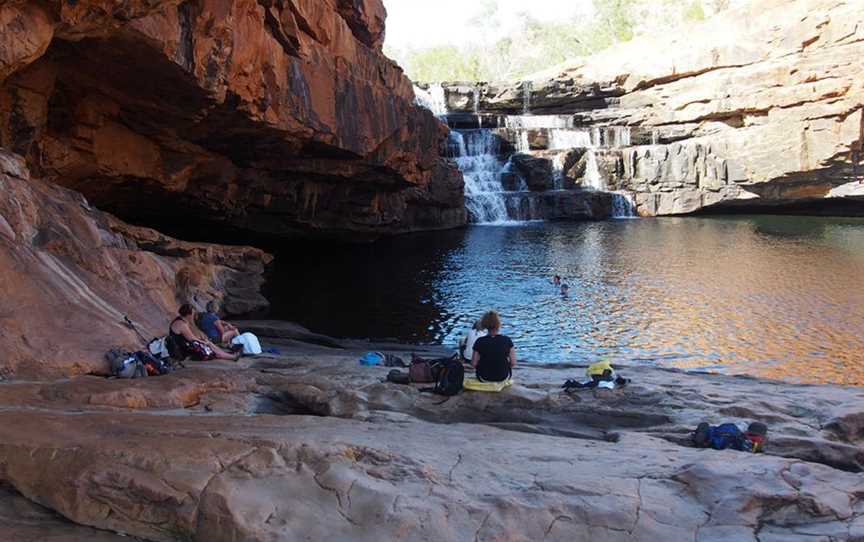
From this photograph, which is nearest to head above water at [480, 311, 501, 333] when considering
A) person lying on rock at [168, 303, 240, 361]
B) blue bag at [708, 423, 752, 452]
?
blue bag at [708, 423, 752, 452]

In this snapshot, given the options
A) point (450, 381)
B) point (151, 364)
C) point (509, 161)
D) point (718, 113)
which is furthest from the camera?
point (718, 113)

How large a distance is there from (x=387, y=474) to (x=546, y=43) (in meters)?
119

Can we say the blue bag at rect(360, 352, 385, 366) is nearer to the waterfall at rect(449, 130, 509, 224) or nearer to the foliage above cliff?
the waterfall at rect(449, 130, 509, 224)

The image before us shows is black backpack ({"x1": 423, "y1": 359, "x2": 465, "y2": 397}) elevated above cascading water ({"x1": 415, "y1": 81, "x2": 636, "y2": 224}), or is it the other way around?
cascading water ({"x1": 415, "y1": 81, "x2": 636, "y2": 224})

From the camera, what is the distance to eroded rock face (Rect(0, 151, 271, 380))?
8664 millimetres

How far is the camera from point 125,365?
349 inches

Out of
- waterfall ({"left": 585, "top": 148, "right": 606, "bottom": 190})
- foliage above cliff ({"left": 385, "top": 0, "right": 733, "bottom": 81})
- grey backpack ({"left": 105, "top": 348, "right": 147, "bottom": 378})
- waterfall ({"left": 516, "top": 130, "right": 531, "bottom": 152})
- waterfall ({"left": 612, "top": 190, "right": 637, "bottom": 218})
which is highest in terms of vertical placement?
foliage above cliff ({"left": 385, "top": 0, "right": 733, "bottom": 81})

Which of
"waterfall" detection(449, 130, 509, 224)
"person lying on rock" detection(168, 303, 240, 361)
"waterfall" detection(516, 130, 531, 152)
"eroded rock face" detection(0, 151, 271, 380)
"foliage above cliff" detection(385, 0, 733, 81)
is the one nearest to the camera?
"eroded rock face" detection(0, 151, 271, 380)

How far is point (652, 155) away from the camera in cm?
4547

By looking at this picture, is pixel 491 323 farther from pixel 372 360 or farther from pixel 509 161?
pixel 509 161

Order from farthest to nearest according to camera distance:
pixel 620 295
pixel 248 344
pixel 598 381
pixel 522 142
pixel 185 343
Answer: pixel 522 142
pixel 620 295
pixel 248 344
pixel 185 343
pixel 598 381

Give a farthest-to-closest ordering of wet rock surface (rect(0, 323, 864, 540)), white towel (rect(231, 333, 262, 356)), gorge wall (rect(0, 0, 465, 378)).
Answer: white towel (rect(231, 333, 262, 356)), gorge wall (rect(0, 0, 465, 378)), wet rock surface (rect(0, 323, 864, 540))

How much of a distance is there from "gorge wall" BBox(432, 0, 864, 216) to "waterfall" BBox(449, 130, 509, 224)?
62.0 inches

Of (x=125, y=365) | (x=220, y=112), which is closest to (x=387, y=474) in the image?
(x=125, y=365)
